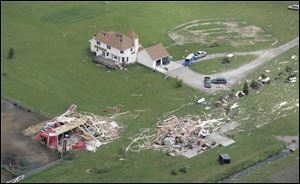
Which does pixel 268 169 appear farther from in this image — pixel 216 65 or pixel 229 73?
pixel 216 65

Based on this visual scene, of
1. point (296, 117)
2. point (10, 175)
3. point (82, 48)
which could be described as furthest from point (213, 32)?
point (10, 175)

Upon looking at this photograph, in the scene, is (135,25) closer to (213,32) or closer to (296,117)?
(213,32)

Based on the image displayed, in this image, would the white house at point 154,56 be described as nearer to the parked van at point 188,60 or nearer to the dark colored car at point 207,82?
the parked van at point 188,60

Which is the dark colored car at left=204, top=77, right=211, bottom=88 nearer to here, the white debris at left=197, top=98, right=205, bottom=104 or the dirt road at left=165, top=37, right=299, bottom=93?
the dirt road at left=165, top=37, right=299, bottom=93

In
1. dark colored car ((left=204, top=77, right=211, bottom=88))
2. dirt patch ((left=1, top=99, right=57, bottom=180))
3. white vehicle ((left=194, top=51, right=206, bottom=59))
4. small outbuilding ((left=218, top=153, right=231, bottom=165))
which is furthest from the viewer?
white vehicle ((left=194, top=51, right=206, bottom=59))

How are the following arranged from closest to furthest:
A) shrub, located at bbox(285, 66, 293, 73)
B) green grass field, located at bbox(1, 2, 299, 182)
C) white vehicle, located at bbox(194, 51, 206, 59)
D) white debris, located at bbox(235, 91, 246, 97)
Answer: green grass field, located at bbox(1, 2, 299, 182), white debris, located at bbox(235, 91, 246, 97), shrub, located at bbox(285, 66, 293, 73), white vehicle, located at bbox(194, 51, 206, 59)

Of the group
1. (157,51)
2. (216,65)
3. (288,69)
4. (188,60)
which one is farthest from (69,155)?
(288,69)

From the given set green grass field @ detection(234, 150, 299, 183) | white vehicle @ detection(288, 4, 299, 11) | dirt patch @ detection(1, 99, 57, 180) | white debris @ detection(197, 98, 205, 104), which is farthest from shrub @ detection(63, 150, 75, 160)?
white vehicle @ detection(288, 4, 299, 11)
